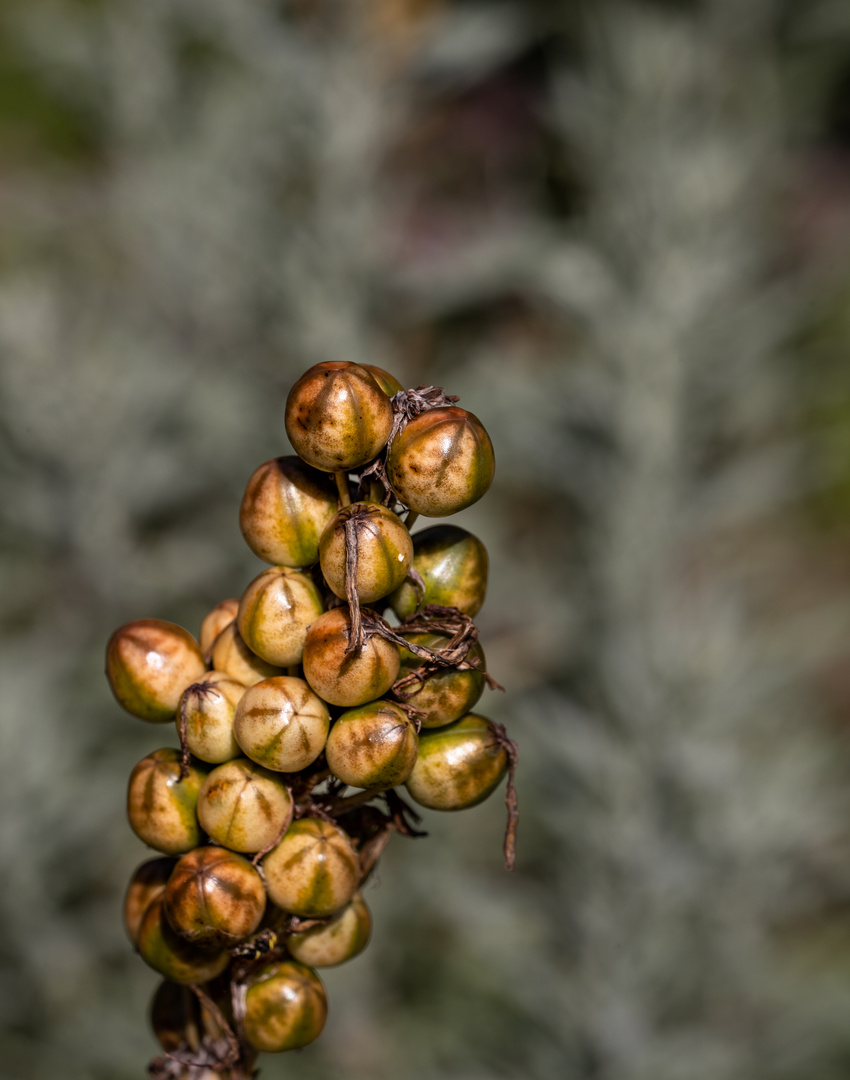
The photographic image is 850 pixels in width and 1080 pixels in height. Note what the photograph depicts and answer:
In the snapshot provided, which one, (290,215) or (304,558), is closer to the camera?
(304,558)

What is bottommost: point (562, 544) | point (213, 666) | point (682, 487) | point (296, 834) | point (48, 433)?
point (296, 834)

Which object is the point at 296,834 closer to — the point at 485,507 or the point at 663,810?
the point at 663,810

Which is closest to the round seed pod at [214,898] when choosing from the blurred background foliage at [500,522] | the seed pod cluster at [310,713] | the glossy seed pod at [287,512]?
the seed pod cluster at [310,713]

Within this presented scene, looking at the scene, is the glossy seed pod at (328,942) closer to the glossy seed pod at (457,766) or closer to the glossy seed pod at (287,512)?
the glossy seed pod at (457,766)

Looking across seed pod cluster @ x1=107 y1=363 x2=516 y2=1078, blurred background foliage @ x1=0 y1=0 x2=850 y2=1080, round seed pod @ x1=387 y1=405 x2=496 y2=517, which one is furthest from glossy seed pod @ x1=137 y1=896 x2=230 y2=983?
blurred background foliage @ x1=0 y1=0 x2=850 y2=1080

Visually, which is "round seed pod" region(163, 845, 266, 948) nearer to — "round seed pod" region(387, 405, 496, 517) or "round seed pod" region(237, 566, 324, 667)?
"round seed pod" region(237, 566, 324, 667)

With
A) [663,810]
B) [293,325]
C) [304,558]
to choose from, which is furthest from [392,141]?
[304,558]
